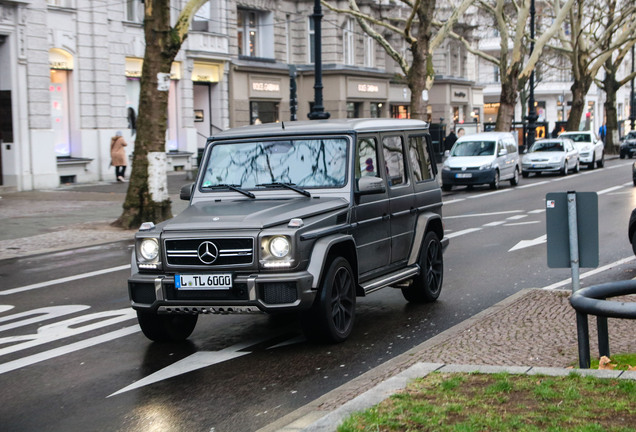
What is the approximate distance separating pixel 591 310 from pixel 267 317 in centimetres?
444

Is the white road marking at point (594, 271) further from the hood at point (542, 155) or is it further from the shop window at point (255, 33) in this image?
the shop window at point (255, 33)

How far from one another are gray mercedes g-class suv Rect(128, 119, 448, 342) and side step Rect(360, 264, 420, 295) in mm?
15

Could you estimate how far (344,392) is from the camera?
20.7ft

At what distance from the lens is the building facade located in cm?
2798

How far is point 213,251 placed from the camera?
304 inches

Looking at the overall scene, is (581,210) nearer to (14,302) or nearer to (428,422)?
(428,422)

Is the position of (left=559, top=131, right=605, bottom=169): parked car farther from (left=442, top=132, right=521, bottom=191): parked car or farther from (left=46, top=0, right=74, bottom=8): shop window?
(left=46, top=0, right=74, bottom=8): shop window

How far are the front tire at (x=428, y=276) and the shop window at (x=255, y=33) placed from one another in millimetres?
33077

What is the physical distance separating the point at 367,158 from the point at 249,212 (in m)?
1.65

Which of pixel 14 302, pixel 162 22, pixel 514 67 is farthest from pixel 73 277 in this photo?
pixel 514 67

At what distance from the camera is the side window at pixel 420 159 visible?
1029 cm

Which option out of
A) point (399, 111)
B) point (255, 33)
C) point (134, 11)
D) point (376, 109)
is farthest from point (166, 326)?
point (399, 111)

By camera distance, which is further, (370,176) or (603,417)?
(370,176)

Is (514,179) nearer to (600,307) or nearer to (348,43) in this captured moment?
(348,43)
